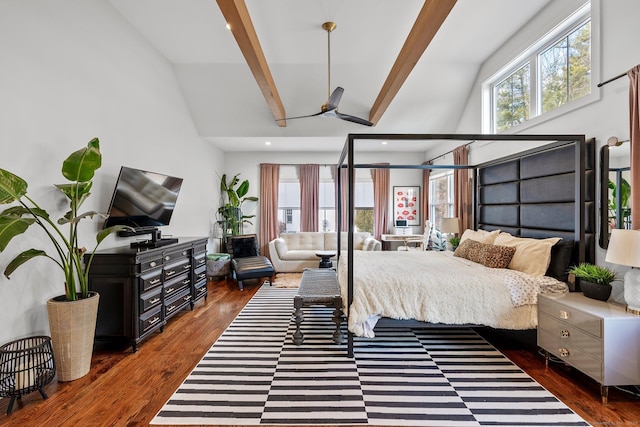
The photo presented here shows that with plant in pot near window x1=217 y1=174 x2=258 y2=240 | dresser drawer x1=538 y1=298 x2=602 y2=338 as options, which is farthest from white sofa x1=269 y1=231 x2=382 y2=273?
dresser drawer x1=538 y1=298 x2=602 y2=338

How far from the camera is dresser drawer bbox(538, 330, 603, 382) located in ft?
6.66

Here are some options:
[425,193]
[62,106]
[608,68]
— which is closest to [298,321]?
[62,106]

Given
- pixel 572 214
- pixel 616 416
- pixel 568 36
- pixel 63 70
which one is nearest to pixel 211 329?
pixel 63 70

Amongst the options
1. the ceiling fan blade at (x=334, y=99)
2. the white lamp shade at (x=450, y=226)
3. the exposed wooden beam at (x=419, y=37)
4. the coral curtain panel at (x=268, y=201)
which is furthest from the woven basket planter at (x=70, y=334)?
the coral curtain panel at (x=268, y=201)

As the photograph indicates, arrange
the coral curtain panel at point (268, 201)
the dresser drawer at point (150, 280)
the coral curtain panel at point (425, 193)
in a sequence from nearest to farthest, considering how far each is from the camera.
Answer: the dresser drawer at point (150, 280), the coral curtain panel at point (425, 193), the coral curtain panel at point (268, 201)

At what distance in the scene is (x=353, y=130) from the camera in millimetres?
5531

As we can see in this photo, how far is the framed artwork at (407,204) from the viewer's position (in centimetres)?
716

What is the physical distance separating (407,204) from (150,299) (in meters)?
5.67

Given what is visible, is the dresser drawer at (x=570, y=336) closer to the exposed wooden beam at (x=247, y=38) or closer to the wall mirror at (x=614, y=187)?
the wall mirror at (x=614, y=187)

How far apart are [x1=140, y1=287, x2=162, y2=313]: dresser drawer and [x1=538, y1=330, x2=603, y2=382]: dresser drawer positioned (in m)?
3.48

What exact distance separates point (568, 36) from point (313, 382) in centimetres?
398

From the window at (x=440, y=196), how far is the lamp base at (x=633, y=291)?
3.79 meters

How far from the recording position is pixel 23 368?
2.03 meters

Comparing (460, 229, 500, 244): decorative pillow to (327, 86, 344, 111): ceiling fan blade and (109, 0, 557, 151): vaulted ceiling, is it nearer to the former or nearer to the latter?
(109, 0, 557, 151): vaulted ceiling
